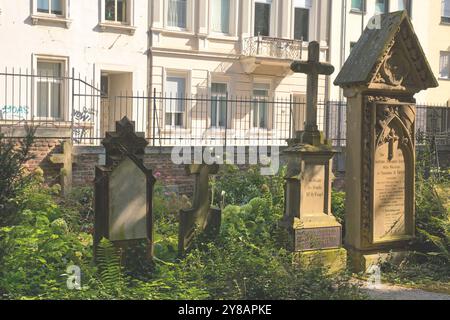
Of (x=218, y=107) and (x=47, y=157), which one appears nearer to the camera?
(x=47, y=157)

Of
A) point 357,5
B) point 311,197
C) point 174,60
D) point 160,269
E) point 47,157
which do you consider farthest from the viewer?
point 357,5

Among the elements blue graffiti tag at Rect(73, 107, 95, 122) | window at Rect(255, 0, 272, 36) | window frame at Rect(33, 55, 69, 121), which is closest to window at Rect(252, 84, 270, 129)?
window at Rect(255, 0, 272, 36)

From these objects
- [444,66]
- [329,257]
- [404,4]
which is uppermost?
[404,4]

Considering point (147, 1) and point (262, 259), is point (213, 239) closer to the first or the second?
point (262, 259)

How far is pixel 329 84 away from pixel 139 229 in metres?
21.3

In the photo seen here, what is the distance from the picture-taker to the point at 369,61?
927 centimetres

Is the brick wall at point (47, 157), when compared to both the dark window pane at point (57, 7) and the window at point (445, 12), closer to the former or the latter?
the dark window pane at point (57, 7)

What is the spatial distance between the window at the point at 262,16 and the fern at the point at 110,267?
2006cm

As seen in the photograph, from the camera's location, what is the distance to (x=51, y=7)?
21.8 m

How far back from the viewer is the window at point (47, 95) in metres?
21.1

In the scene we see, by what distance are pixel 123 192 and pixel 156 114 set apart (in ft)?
44.0

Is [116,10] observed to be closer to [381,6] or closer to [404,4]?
[381,6]

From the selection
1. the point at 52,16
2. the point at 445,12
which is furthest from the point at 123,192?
the point at 445,12
